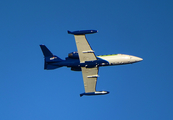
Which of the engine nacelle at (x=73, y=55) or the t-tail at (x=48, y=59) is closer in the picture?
the engine nacelle at (x=73, y=55)

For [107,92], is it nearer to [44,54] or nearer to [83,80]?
[83,80]

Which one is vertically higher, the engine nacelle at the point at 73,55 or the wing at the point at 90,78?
the engine nacelle at the point at 73,55

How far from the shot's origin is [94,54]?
6544 cm

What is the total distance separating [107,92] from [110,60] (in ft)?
26.7

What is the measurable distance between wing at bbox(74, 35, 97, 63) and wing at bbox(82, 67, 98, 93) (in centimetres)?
291

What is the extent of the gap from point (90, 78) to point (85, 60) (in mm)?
5203

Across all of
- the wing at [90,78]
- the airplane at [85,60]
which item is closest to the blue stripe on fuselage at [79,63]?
the airplane at [85,60]

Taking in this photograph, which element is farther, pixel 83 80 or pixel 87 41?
pixel 83 80

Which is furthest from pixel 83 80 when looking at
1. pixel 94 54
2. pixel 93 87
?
pixel 94 54

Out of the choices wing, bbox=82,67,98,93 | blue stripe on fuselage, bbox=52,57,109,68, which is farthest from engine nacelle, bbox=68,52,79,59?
wing, bbox=82,67,98,93

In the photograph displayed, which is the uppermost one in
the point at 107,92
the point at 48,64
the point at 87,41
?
the point at 87,41

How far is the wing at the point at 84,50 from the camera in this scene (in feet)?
210

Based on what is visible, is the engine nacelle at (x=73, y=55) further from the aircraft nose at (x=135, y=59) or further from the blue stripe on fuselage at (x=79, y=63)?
the aircraft nose at (x=135, y=59)

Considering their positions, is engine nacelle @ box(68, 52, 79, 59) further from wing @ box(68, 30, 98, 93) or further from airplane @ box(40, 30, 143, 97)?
wing @ box(68, 30, 98, 93)
